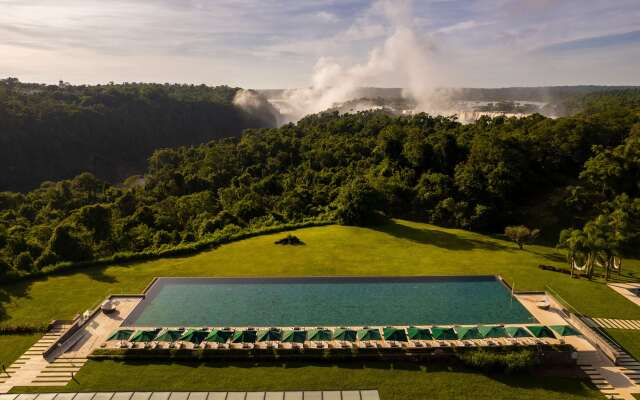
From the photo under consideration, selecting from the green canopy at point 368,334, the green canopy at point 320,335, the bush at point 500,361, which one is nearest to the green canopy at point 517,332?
the bush at point 500,361

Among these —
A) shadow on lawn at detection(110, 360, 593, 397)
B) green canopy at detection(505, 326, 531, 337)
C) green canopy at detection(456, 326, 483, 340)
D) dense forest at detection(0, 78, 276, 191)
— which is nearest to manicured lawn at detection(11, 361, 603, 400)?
shadow on lawn at detection(110, 360, 593, 397)

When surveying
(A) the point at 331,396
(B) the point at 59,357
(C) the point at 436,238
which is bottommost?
(A) the point at 331,396

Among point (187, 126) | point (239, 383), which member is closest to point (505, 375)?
point (239, 383)

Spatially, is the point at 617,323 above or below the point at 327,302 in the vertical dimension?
below

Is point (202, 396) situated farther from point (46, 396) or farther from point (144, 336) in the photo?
point (46, 396)

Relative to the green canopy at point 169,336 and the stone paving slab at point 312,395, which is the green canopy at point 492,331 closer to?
the stone paving slab at point 312,395

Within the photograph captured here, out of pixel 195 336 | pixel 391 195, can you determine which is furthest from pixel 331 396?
pixel 391 195
